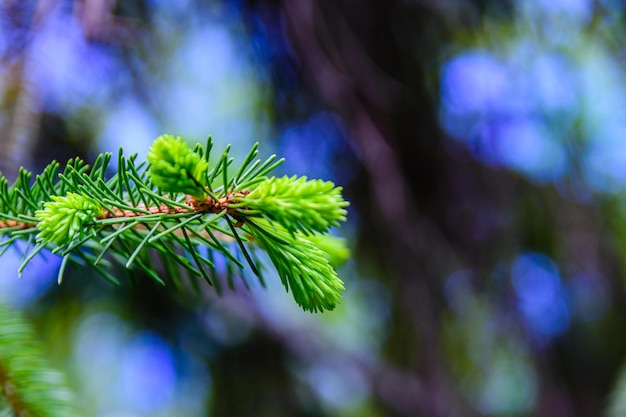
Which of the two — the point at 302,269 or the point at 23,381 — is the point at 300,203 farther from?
the point at 23,381

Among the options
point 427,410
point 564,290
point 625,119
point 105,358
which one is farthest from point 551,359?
point 105,358

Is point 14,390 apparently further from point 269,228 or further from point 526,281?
point 526,281

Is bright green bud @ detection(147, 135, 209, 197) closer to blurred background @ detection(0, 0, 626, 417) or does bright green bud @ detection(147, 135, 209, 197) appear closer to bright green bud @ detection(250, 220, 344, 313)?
bright green bud @ detection(250, 220, 344, 313)

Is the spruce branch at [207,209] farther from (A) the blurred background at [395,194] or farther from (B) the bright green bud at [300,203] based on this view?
(A) the blurred background at [395,194]

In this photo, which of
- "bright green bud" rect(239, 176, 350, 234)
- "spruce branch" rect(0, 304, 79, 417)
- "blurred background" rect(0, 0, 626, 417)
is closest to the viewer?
"bright green bud" rect(239, 176, 350, 234)

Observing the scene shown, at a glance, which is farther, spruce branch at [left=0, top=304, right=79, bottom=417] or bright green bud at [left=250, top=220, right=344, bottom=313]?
spruce branch at [left=0, top=304, right=79, bottom=417]

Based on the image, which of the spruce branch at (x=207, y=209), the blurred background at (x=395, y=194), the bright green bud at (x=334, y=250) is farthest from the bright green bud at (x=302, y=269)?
the blurred background at (x=395, y=194)

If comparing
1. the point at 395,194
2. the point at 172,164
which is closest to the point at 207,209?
the point at 172,164

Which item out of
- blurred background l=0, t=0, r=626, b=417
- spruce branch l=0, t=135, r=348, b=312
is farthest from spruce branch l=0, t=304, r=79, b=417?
blurred background l=0, t=0, r=626, b=417
